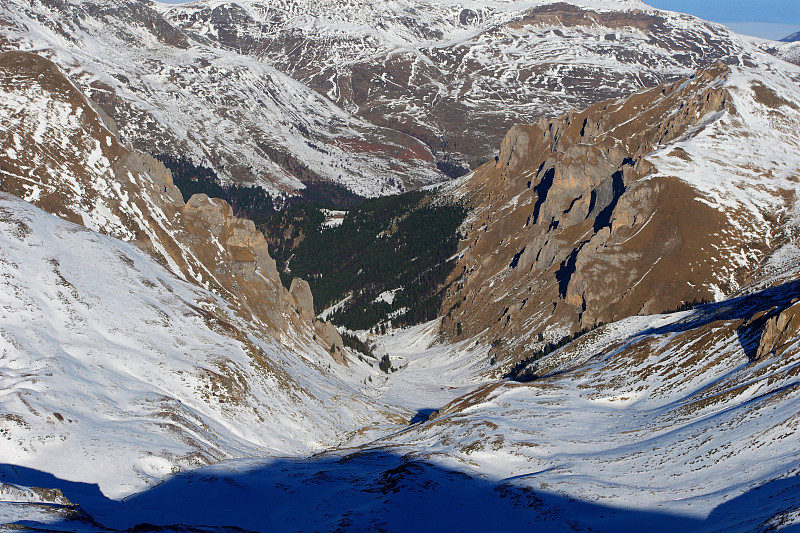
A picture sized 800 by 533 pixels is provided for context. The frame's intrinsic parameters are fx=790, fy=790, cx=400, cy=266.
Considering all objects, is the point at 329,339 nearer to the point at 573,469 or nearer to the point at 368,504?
the point at 573,469

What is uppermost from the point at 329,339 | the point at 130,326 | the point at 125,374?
the point at 130,326

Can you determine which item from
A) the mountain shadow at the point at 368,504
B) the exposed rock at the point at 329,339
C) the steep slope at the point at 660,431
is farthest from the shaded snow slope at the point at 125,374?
the exposed rock at the point at 329,339

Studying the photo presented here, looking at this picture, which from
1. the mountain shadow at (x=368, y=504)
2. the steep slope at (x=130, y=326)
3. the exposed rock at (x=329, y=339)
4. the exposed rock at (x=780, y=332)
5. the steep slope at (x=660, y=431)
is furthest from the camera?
the exposed rock at (x=329, y=339)

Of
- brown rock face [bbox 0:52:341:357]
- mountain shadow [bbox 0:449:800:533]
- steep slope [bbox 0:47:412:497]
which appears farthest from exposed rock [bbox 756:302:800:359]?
brown rock face [bbox 0:52:341:357]

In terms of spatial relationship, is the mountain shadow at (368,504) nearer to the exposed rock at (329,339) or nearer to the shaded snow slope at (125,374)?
the shaded snow slope at (125,374)

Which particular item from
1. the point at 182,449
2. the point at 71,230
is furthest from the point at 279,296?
the point at 182,449

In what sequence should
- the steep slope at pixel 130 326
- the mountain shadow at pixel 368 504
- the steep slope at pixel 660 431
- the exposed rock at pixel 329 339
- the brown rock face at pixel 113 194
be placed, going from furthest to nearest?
the exposed rock at pixel 329 339 → the brown rock face at pixel 113 194 → the steep slope at pixel 130 326 → the steep slope at pixel 660 431 → the mountain shadow at pixel 368 504

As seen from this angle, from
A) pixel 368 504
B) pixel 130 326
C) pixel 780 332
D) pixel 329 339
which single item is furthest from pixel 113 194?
pixel 780 332

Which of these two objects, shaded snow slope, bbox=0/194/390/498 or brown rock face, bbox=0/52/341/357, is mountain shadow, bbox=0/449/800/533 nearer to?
shaded snow slope, bbox=0/194/390/498
